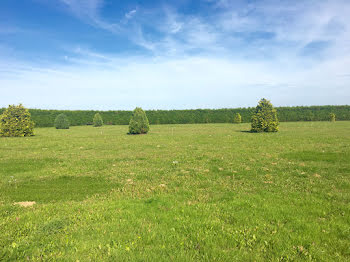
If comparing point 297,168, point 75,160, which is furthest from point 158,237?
point 75,160

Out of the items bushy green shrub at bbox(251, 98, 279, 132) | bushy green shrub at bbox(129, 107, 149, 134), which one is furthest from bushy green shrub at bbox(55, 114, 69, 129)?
bushy green shrub at bbox(251, 98, 279, 132)

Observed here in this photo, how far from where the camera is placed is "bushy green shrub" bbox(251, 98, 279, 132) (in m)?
23.5

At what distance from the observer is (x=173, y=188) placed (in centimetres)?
650

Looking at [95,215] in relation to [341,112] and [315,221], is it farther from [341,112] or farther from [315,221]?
[341,112]

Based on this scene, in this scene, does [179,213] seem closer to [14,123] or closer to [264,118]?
[264,118]

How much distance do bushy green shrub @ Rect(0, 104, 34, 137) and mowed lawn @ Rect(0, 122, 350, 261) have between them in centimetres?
1650

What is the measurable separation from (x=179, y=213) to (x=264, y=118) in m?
21.6

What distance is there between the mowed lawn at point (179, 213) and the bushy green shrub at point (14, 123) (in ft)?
54.1

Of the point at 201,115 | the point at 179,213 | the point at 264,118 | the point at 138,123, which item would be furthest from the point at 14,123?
the point at 201,115

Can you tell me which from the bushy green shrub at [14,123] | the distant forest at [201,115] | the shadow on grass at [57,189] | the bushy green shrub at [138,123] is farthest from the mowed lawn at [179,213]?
the distant forest at [201,115]

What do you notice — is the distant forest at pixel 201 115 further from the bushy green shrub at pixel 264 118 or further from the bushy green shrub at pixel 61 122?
the bushy green shrub at pixel 264 118

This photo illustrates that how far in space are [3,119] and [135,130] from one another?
14.1m

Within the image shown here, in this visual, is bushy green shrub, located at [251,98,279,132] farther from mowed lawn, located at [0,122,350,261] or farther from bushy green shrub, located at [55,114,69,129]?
bushy green shrub, located at [55,114,69,129]

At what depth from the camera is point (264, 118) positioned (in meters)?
23.6
